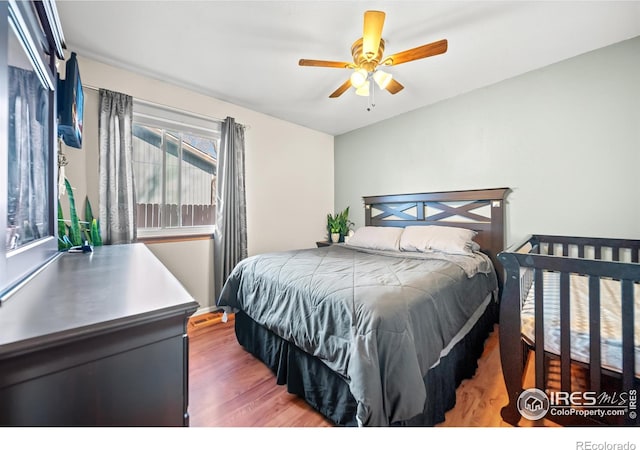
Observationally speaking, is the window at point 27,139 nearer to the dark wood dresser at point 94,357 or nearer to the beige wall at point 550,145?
the dark wood dresser at point 94,357

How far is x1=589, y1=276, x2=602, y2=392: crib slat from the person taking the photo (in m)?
1.14

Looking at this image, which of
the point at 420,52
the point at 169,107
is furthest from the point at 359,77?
the point at 169,107

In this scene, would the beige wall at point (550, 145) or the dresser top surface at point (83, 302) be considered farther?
the beige wall at point (550, 145)

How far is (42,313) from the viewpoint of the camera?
54 centimetres

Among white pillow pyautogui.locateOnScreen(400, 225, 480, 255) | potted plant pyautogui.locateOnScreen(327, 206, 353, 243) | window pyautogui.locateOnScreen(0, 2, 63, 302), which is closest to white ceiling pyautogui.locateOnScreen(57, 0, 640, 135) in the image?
window pyautogui.locateOnScreen(0, 2, 63, 302)

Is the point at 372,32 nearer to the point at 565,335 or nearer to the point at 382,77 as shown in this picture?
the point at 382,77

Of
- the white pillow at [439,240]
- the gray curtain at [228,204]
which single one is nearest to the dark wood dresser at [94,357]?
the gray curtain at [228,204]

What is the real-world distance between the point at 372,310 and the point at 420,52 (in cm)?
168

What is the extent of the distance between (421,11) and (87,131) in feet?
9.38

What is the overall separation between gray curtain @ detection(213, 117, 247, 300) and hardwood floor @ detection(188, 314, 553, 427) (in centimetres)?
103

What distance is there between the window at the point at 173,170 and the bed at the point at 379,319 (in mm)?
1253

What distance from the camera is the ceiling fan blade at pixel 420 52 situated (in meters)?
1.60

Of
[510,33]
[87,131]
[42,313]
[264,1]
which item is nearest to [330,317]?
[42,313]

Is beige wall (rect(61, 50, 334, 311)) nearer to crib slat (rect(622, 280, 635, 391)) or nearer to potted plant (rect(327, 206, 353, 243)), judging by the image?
potted plant (rect(327, 206, 353, 243))
